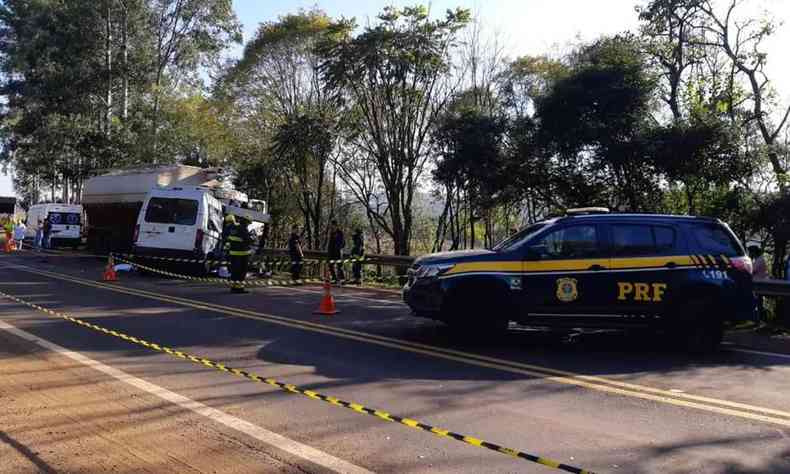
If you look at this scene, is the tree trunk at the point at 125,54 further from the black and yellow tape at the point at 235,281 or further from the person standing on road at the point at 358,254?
the person standing on road at the point at 358,254

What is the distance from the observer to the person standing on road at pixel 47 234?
31.2 meters

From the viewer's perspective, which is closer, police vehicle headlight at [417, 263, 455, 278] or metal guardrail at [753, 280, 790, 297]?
police vehicle headlight at [417, 263, 455, 278]

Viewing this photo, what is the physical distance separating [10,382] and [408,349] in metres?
4.44

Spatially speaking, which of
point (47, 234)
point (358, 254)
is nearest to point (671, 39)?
point (358, 254)

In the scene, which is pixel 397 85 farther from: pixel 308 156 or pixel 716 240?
pixel 716 240

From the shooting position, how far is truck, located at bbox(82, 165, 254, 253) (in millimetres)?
21031

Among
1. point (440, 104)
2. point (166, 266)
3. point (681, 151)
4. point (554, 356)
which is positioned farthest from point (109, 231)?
point (554, 356)

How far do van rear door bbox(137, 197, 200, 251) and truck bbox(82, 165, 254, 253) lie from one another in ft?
0.84

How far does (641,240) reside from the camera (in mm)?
9461

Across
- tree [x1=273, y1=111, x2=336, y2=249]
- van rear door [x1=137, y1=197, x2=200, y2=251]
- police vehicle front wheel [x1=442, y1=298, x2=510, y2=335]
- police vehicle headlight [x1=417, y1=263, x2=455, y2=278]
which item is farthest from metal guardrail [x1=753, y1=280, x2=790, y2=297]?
tree [x1=273, y1=111, x2=336, y2=249]

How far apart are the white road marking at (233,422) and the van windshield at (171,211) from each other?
35.4 feet

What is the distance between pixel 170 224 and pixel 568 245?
12.7 meters

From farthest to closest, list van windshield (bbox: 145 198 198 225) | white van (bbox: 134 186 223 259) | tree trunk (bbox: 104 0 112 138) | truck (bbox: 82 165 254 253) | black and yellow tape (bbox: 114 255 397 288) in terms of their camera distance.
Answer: tree trunk (bbox: 104 0 112 138) → truck (bbox: 82 165 254 253) → van windshield (bbox: 145 198 198 225) → white van (bbox: 134 186 223 259) → black and yellow tape (bbox: 114 255 397 288)

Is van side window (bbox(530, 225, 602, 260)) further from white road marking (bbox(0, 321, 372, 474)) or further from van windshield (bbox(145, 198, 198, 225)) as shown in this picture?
van windshield (bbox(145, 198, 198, 225))
